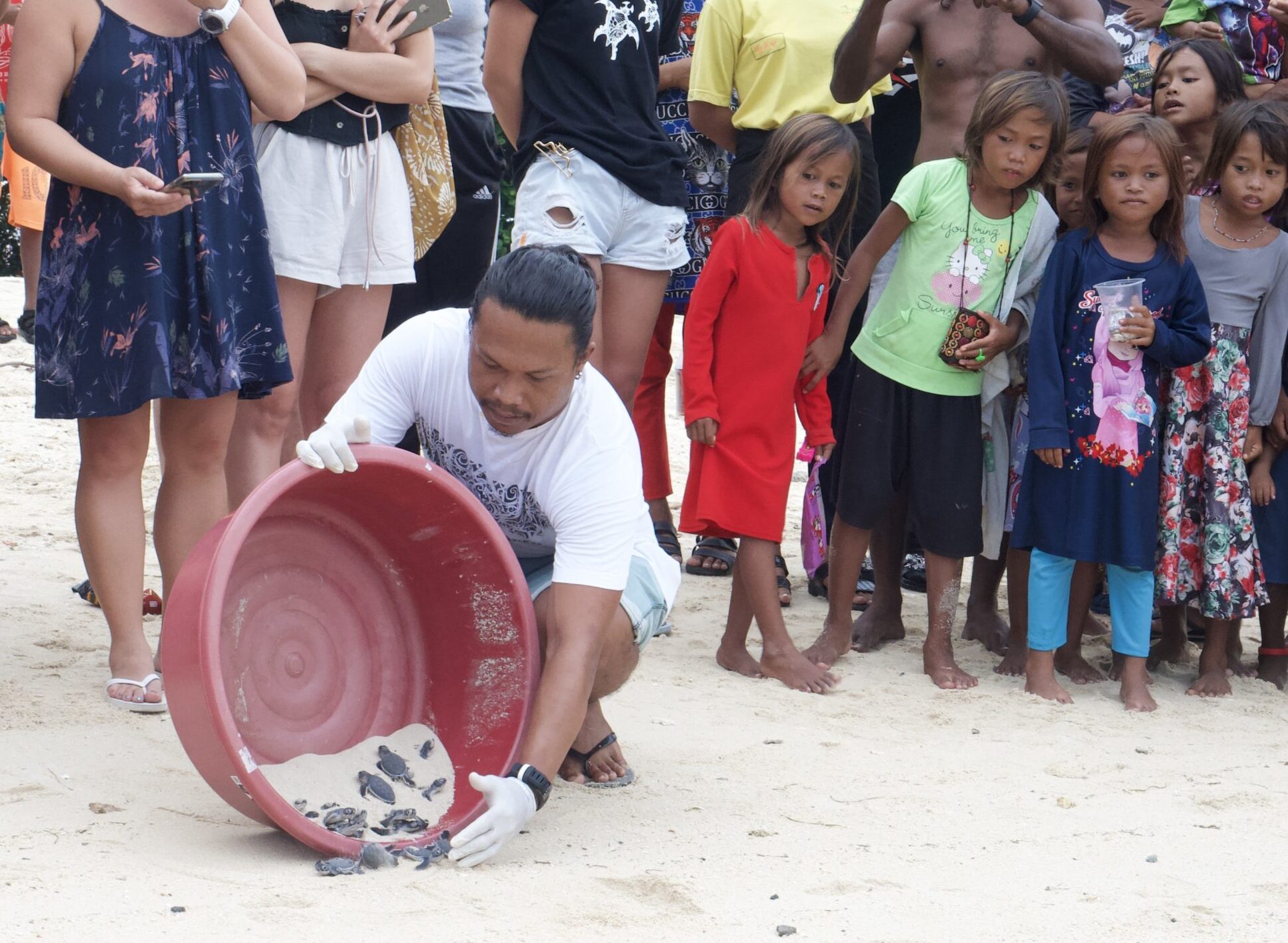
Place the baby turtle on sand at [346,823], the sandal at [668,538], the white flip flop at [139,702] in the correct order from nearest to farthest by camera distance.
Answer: the baby turtle on sand at [346,823], the white flip flop at [139,702], the sandal at [668,538]

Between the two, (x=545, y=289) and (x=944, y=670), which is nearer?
(x=545, y=289)

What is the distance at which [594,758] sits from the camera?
2.69m

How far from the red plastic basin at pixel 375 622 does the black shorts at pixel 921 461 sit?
131cm

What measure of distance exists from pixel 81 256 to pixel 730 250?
1.47 meters

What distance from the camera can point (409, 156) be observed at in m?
3.38

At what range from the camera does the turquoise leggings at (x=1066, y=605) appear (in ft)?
11.3

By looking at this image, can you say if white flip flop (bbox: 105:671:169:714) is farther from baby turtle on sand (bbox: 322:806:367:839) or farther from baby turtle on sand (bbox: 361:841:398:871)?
baby turtle on sand (bbox: 361:841:398:871)

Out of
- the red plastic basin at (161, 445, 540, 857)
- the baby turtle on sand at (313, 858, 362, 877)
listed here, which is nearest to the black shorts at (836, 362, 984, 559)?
the red plastic basin at (161, 445, 540, 857)

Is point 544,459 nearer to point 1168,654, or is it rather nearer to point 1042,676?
point 1042,676

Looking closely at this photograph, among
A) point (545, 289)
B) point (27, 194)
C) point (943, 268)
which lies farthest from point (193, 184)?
point (27, 194)

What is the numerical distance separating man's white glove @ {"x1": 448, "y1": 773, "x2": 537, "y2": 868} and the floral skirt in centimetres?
193

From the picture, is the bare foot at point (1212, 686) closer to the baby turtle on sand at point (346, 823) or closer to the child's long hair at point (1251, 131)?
the child's long hair at point (1251, 131)

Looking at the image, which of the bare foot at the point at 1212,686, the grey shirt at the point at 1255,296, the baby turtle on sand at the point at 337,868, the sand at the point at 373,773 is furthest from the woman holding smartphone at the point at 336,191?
A: the bare foot at the point at 1212,686

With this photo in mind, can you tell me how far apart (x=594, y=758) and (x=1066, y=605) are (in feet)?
4.46
